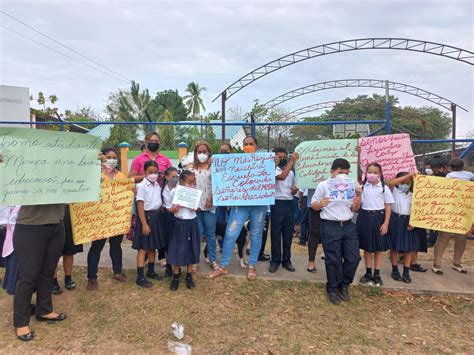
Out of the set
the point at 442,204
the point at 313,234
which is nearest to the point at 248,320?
the point at 313,234

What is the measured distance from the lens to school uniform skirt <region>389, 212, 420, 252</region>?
4.65 meters

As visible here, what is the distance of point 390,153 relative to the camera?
5.00 metres

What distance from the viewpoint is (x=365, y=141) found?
5113mm

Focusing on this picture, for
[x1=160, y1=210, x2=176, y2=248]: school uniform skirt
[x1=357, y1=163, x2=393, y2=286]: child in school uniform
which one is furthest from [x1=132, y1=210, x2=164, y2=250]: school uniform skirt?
[x1=357, y1=163, x2=393, y2=286]: child in school uniform

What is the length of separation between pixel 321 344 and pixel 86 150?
3.15m

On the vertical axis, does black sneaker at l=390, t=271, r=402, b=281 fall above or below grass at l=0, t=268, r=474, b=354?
above

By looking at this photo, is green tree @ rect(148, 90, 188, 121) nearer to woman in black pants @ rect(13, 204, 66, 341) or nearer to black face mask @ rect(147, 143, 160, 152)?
black face mask @ rect(147, 143, 160, 152)

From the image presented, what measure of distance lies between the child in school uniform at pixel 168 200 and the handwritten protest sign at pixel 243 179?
577 mm

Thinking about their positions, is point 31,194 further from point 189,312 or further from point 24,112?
point 24,112

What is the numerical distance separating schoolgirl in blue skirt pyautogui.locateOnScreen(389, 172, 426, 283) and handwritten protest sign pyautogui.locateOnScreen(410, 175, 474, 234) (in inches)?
4.8

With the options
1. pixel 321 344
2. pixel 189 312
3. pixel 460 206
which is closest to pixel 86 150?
pixel 189 312

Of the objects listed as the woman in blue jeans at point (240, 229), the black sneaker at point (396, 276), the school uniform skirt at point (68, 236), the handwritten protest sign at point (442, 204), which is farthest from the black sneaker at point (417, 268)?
the school uniform skirt at point (68, 236)

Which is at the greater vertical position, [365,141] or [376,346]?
[365,141]

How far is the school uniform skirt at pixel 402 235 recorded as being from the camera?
183 inches
